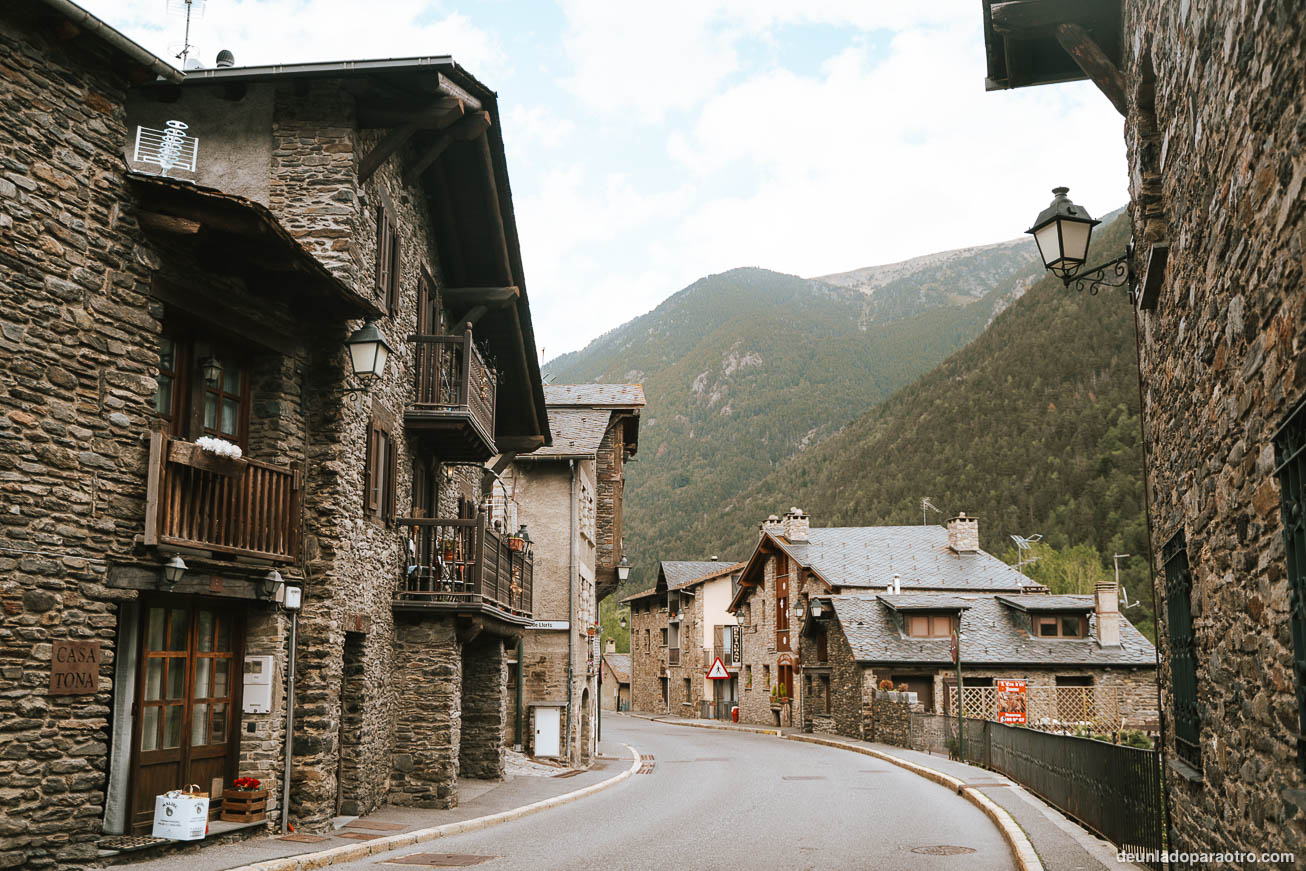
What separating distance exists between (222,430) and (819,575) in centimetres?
3533

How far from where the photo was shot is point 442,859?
11711 mm

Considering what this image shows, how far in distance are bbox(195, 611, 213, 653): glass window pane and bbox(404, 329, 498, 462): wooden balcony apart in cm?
537

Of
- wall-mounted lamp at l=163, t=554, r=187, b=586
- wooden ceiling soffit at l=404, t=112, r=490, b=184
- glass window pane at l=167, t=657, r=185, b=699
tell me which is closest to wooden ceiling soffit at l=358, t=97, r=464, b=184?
wooden ceiling soffit at l=404, t=112, r=490, b=184

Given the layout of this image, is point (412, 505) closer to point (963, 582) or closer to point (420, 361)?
point (420, 361)

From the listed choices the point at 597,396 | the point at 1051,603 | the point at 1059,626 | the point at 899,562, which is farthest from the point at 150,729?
the point at 899,562

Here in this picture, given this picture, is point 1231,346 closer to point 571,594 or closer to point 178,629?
point 178,629

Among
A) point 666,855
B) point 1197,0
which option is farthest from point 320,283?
point 1197,0

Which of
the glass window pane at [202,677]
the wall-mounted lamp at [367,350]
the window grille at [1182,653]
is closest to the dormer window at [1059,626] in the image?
the wall-mounted lamp at [367,350]

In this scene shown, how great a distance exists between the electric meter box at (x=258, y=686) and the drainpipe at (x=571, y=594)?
14220mm

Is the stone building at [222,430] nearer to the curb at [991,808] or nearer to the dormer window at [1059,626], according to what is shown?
the curb at [991,808]

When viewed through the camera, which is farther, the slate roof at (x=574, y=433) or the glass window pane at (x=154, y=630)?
the slate roof at (x=574, y=433)

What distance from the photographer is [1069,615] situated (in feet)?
132

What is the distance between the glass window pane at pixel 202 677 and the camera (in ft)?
37.8

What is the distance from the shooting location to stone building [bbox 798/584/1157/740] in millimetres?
38125
